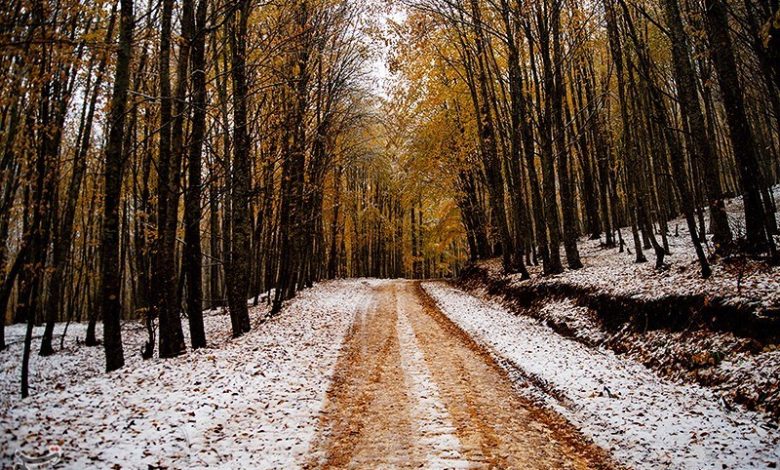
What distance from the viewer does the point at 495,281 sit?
19453 mm

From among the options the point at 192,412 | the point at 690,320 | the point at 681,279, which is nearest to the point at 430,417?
the point at 192,412

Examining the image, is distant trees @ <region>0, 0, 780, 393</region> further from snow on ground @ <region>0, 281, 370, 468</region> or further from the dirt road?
the dirt road

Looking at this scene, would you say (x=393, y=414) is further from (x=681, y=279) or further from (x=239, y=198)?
(x=239, y=198)

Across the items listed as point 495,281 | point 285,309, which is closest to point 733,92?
point 495,281

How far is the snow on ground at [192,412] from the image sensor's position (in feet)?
17.2

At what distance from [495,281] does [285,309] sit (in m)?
9.51

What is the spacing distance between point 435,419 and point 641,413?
9.81 feet

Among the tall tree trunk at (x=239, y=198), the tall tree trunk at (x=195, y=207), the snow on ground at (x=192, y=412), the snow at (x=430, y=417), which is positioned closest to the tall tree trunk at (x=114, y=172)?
the snow on ground at (x=192, y=412)

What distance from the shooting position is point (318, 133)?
20.7 metres

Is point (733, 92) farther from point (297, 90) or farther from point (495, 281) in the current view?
point (297, 90)

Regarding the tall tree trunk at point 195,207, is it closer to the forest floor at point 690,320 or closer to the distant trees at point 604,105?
the distant trees at point 604,105

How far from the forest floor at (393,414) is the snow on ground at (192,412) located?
0.03m

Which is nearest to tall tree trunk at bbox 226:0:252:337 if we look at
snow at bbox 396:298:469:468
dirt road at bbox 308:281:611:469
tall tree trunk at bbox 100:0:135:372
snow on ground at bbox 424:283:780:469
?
tall tree trunk at bbox 100:0:135:372

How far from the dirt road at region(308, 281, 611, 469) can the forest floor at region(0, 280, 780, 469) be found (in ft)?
0.09
